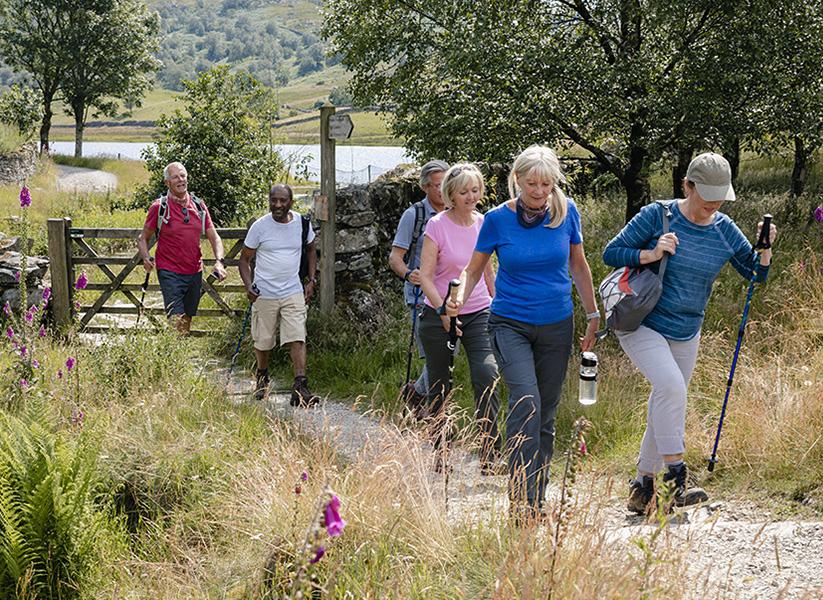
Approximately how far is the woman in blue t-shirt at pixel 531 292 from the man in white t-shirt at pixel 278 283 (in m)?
3.07

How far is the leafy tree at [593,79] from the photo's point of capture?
1141cm

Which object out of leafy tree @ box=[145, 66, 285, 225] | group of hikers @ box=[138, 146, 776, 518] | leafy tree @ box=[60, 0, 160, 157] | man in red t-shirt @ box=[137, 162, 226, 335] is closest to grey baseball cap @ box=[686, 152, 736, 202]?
group of hikers @ box=[138, 146, 776, 518]

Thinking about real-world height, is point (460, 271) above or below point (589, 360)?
above

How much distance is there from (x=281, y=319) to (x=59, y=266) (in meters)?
3.83

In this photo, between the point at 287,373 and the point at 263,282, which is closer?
the point at 263,282

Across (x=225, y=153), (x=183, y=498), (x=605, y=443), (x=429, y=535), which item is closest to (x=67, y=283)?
(x=183, y=498)

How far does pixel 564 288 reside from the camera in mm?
4895

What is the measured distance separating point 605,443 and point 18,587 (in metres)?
3.68

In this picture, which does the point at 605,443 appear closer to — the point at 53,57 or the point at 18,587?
the point at 18,587

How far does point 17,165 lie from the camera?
2781 centimetres

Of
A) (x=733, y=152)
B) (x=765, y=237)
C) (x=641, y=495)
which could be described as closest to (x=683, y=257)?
(x=765, y=237)

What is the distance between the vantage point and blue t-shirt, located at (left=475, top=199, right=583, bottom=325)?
479cm

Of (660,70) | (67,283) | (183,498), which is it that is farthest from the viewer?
(660,70)

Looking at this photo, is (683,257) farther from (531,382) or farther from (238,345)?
(238,345)
